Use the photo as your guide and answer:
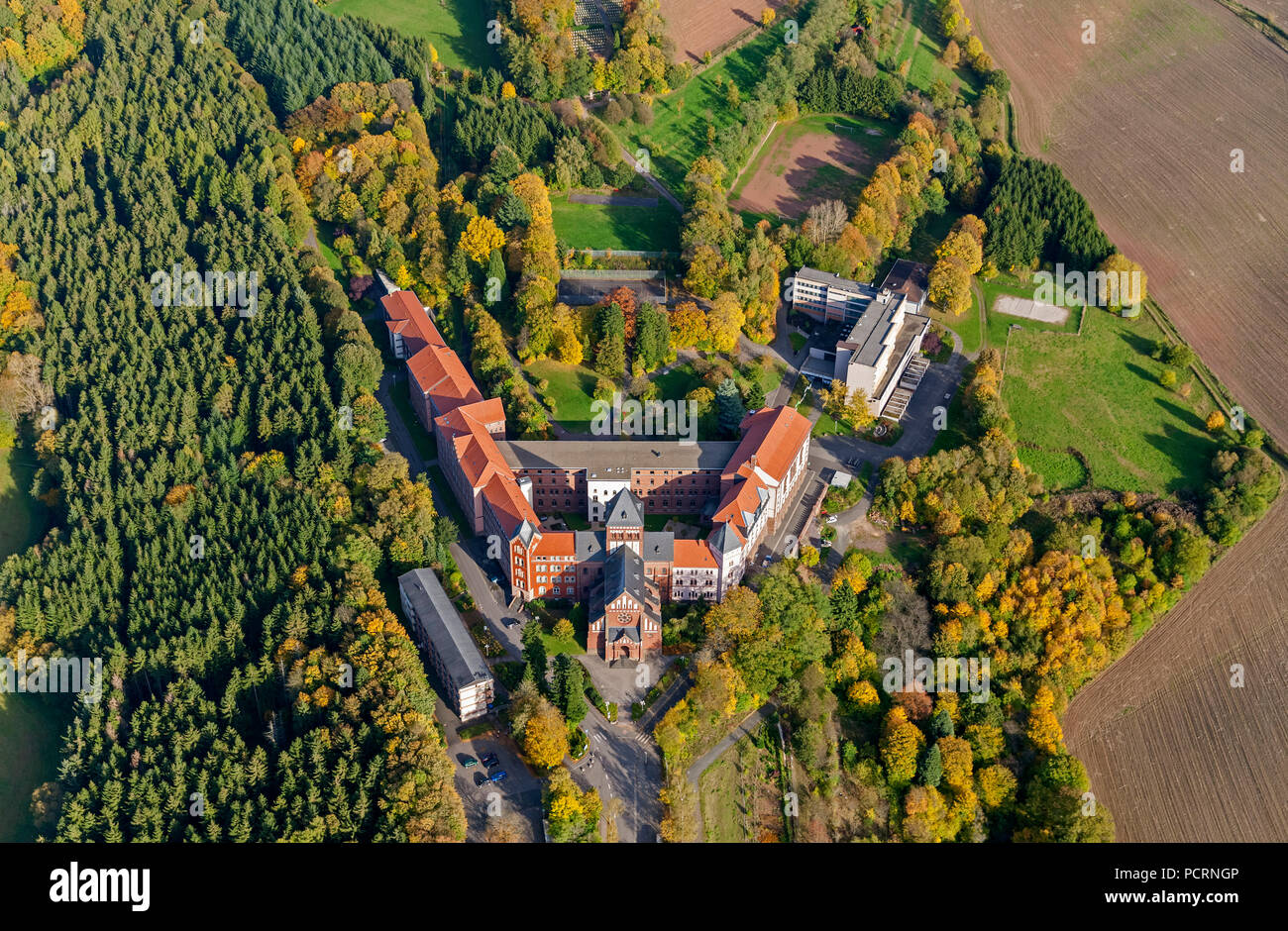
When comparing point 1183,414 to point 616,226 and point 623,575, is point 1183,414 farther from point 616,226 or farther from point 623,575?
point 623,575

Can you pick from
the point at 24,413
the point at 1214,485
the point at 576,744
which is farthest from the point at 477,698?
the point at 1214,485

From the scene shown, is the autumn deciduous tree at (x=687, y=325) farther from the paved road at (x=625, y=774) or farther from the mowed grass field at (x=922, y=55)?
the mowed grass field at (x=922, y=55)

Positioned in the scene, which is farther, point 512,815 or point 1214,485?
point 1214,485

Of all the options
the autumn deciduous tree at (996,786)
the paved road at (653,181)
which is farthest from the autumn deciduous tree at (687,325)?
the autumn deciduous tree at (996,786)

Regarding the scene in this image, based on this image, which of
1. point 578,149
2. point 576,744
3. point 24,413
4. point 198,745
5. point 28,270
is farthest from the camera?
point 578,149

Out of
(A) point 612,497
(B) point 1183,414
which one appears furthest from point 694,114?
(B) point 1183,414

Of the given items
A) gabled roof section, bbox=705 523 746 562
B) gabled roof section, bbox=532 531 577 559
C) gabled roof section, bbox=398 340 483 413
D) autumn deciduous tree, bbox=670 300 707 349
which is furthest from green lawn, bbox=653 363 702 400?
gabled roof section, bbox=532 531 577 559

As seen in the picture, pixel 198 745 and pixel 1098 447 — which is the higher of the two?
pixel 1098 447

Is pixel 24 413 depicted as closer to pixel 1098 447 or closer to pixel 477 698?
pixel 477 698
